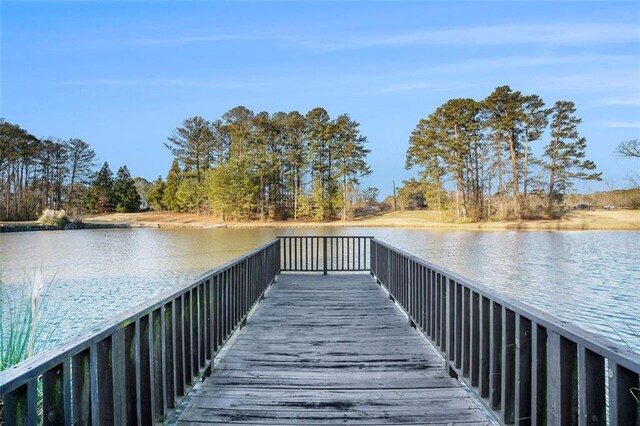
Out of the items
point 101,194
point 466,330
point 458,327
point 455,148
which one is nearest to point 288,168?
point 455,148

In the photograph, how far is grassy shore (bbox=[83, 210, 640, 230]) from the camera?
95.9 feet

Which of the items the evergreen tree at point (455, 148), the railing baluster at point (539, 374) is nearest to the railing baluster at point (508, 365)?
the railing baluster at point (539, 374)

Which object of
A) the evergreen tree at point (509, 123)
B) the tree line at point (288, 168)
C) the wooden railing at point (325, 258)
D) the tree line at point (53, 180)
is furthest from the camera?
the tree line at point (288, 168)

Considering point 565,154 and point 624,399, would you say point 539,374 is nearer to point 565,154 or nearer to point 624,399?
point 624,399

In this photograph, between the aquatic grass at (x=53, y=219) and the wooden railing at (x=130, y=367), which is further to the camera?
the aquatic grass at (x=53, y=219)

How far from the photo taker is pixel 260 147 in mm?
40000

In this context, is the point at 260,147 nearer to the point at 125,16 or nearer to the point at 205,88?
the point at 205,88

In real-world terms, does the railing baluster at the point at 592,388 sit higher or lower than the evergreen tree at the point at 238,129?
lower

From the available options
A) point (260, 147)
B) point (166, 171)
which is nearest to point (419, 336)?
point (260, 147)

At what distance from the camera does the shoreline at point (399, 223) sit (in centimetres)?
2919

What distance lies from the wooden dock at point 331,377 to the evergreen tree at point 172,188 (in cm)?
4531

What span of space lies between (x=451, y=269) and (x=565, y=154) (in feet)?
90.3

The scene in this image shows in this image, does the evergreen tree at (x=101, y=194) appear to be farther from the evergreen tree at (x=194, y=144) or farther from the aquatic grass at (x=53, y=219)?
the aquatic grass at (x=53, y=219)

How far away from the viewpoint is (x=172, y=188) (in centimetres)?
4756
